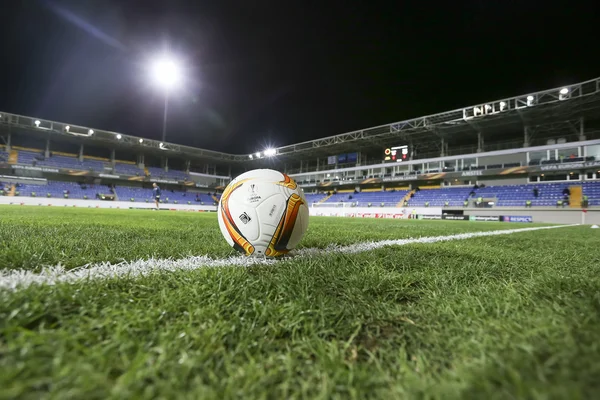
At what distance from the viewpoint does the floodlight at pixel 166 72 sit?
27.6 meters

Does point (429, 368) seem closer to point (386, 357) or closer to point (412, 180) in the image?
point (386, 357)

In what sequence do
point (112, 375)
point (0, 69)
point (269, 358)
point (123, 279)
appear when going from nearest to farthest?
point (112, 375), point (269, 358), point (123, 279), point (0, 69)

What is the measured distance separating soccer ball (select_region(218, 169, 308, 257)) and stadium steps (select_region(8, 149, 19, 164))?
43217 millimetres

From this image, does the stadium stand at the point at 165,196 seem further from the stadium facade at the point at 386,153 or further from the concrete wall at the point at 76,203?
the concrete wall at the point at 76,203

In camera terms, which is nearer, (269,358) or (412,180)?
(269,358)

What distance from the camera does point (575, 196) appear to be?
22250 mm

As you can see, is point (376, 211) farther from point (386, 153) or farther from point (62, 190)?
point (62, 190)

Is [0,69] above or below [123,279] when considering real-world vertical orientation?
above

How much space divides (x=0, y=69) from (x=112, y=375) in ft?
114

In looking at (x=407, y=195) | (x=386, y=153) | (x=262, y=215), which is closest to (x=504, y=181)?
(x=407, y=195)

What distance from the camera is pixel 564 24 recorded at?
16.0 metres

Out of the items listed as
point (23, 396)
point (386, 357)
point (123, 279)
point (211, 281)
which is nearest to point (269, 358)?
point (386, 357)

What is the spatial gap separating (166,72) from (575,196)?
38.9 m

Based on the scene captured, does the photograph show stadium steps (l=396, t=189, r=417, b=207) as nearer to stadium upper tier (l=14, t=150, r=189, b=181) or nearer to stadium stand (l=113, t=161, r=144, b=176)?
stadium upper tier (l=14, t=150, r=189, b=181)
